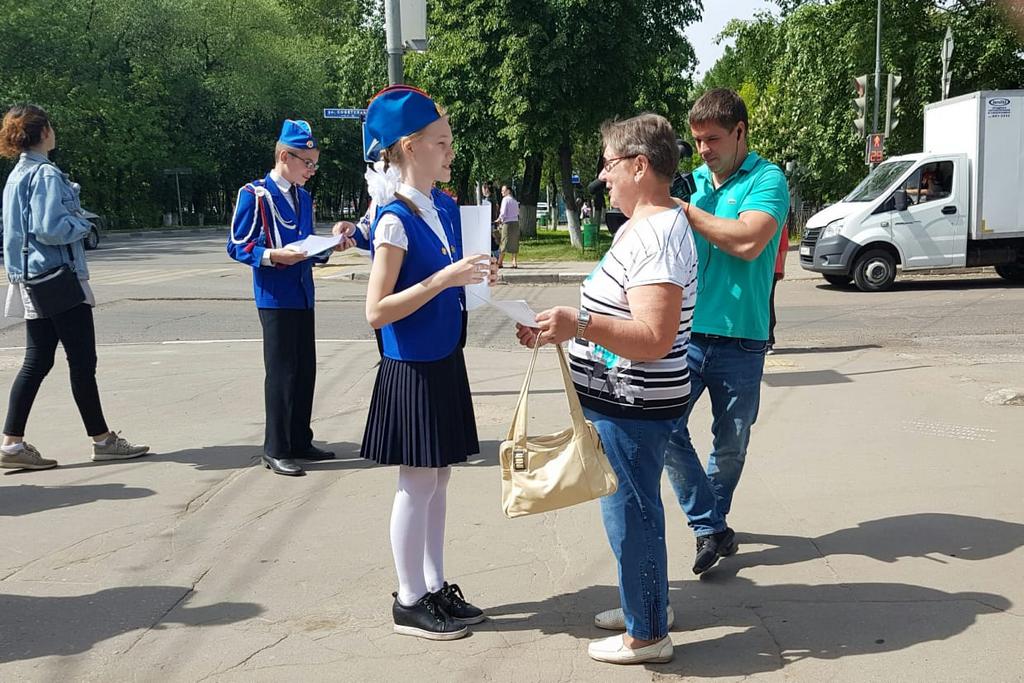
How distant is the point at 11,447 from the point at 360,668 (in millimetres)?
3437

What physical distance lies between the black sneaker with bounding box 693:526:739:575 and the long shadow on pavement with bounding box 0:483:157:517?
2948mm

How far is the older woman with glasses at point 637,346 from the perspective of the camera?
274 centimetres

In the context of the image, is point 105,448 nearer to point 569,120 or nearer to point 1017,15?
point 1017,15

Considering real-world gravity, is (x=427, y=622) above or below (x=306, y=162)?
below

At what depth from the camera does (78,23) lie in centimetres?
4434

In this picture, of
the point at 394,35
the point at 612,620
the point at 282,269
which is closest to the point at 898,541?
the point at 612,620

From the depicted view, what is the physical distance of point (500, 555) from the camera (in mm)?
4102

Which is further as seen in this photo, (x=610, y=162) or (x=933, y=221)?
(x=933, y=221)

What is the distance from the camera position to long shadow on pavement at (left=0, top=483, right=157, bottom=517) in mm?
4840

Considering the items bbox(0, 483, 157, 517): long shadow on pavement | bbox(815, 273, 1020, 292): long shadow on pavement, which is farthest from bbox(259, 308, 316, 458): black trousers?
bbox(815, 273, 1020, 292): long shadow on pavement

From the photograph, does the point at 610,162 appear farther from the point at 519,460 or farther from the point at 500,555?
the point at 500,555

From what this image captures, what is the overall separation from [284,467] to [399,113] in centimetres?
288

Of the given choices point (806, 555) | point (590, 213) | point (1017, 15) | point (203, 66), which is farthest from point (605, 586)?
point (203, 66)

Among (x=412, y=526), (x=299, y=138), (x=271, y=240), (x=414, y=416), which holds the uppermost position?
(x=299, y=138)
